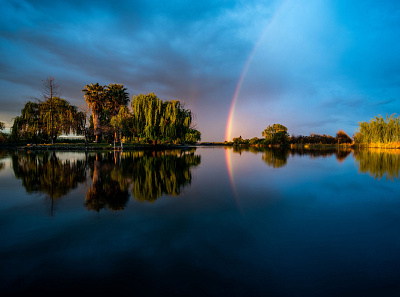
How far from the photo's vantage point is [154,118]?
4369 cm

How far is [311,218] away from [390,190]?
710 centimetres

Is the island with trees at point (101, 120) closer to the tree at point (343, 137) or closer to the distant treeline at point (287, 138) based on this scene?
the distant treeline at point (287, 138)

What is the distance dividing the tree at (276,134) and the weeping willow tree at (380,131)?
32.2m

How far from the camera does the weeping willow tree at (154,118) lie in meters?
43.3

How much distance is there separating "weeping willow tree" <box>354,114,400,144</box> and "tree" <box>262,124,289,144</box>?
3223 cm

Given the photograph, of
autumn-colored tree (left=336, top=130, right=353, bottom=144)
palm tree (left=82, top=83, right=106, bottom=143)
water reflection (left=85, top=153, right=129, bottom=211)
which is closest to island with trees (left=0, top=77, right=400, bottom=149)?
palm tree (left=82, top=83, right=106, bottom=143)

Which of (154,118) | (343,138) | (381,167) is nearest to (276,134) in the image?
(343,138)

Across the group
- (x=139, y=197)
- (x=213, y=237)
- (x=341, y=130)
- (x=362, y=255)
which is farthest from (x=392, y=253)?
(x=341, y=130)

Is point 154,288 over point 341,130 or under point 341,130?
under

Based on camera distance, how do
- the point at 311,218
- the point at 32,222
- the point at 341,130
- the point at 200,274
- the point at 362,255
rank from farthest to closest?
the point at 341,130 < the point at 311,218 < the point at 32,222 < the point at 362,255 < the point at 200,274

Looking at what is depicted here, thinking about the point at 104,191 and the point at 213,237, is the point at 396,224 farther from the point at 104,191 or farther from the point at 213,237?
the point at 104,191

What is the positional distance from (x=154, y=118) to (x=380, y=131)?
223 feet

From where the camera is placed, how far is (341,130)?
98812mm

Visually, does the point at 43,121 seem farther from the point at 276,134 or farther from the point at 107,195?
the point at 276,134
